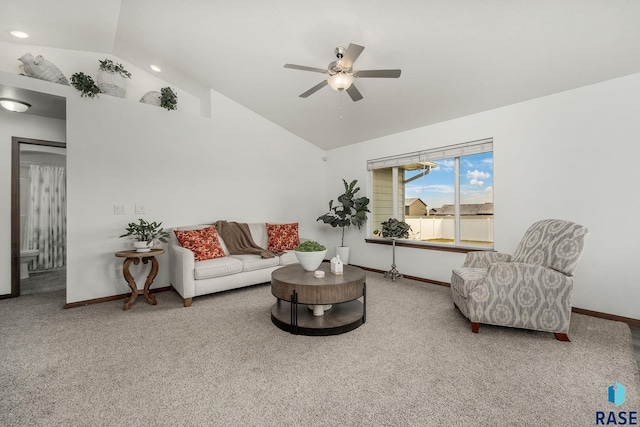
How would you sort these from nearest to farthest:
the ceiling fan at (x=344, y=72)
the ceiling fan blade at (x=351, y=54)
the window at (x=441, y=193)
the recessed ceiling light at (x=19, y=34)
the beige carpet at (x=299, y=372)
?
the beige carpet at (x=299, y=372), the ceiling fan blade at (x=351, y=54), the ceiling fan at (x=344, y=72), the recessed ceiling light at (x=19, y=34), the window at (x=441, y=193)

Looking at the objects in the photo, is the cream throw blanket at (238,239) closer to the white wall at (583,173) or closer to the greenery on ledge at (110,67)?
the greenery on ledge at (110,67)

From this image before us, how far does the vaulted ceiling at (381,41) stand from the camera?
254cm

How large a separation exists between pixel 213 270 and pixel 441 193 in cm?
372

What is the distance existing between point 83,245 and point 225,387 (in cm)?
307

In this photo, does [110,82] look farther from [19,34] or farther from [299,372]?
[299,372]

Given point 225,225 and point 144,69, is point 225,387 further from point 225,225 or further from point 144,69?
point 144,69

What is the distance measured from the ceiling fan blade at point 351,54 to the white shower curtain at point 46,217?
5.53m

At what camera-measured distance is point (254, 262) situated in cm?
406

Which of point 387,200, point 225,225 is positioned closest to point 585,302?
point 387,200

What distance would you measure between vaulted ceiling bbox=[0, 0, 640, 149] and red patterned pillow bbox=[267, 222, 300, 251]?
2.22 meters

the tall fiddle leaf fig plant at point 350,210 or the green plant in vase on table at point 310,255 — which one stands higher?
the tall fiddle leaf fig plant at point 350,210

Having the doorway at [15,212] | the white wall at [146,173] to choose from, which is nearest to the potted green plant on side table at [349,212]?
the white wall at [146,173]

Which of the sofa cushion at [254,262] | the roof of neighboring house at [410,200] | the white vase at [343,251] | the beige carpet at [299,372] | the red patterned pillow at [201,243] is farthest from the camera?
the white vase at [343,251]

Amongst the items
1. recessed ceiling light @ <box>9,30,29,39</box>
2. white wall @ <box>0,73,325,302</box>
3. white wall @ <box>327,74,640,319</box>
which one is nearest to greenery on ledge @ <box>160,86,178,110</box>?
white wall @ <box>0,73,325,302</box>
